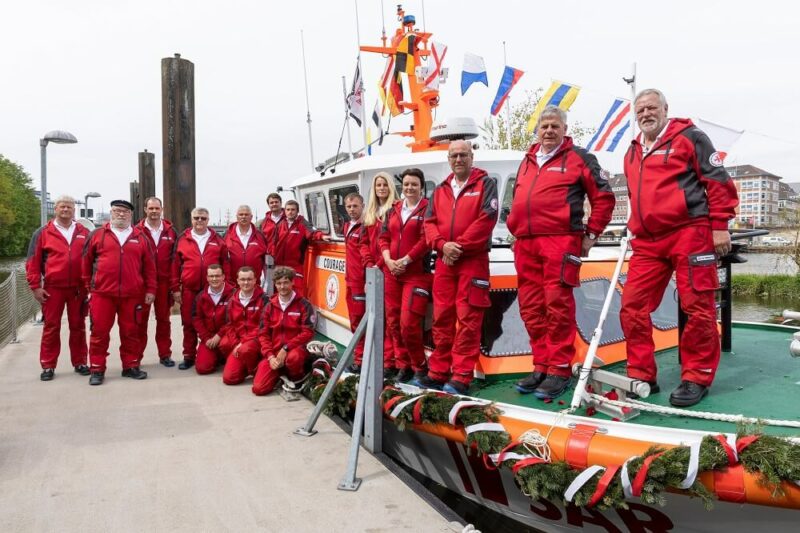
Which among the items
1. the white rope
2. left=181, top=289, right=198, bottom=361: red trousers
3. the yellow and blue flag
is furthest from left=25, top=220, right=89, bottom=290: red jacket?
the yellow and blue flag

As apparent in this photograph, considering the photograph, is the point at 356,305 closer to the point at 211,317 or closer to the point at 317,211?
the point at 211,317

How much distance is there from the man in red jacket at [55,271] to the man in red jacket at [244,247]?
1454 mm

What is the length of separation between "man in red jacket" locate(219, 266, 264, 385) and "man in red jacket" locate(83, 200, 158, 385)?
2.71ft

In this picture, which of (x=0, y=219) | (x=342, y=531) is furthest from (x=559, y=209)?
(x=0, y=219)

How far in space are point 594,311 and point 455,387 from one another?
4.68 ft

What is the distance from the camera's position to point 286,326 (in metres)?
5.29

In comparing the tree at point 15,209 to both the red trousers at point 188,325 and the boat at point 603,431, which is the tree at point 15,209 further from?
the boat at point 603,431

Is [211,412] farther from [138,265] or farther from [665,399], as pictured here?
[665,399]

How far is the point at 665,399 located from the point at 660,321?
1608mm

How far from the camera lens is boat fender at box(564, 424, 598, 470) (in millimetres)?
2705

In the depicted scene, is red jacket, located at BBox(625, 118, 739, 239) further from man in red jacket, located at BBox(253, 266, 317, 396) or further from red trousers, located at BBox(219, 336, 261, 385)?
red trousers, located at BBox(219, 336, 261, 385)

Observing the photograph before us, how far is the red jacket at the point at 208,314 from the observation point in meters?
6.00

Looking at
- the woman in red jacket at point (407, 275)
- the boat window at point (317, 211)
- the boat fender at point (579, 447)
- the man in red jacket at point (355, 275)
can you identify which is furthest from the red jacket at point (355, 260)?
the boat fender at point (579, 447)

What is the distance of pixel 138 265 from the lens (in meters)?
5.63
